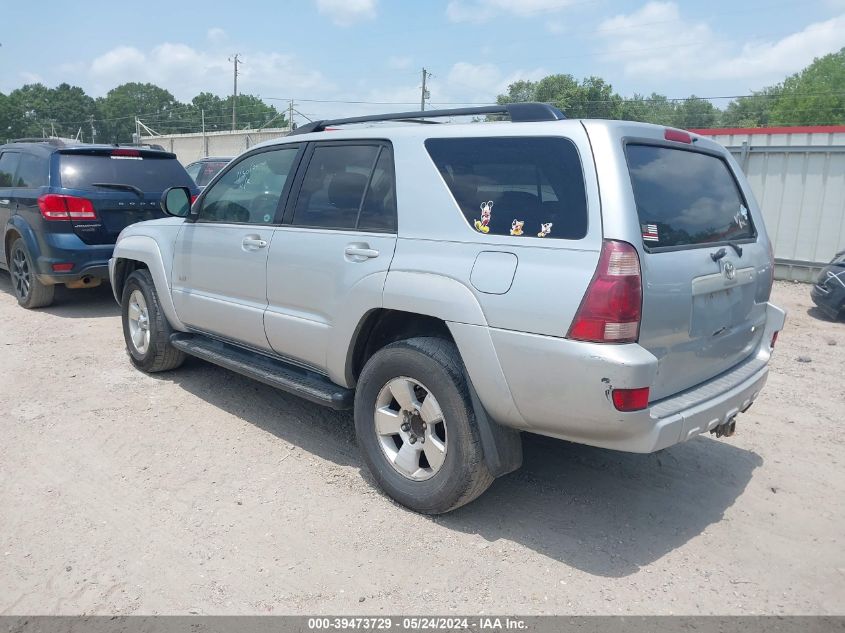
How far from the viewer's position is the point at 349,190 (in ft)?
13.1

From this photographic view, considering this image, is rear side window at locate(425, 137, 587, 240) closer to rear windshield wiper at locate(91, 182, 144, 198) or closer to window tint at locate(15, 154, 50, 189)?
rear windshield wiper at locate(91, 182, 144, 198)

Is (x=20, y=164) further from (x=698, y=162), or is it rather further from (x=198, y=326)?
(x=698, y=162)

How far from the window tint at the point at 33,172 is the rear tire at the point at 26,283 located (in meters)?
0.70

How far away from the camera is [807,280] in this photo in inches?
401

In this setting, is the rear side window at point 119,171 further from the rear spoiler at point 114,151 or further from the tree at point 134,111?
the tree at point 134,111

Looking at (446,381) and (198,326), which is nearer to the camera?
(446,381)

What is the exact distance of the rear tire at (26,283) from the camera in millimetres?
8008

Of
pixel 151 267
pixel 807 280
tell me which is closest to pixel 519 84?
pixel 807 280

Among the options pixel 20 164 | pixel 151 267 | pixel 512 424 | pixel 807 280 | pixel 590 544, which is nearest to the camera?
pixel 512 424

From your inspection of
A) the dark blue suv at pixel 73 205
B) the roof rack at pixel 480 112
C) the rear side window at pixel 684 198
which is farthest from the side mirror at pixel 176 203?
the rear side window at pixel 684 198

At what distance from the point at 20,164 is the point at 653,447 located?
27.4 feet

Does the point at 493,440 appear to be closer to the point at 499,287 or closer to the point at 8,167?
the point at 499,287

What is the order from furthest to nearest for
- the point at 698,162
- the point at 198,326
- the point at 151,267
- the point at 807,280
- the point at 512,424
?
the point at 807,280 < the point at 151,267 < the point at 198,326 < the point at 698,162 < the point at 512,424

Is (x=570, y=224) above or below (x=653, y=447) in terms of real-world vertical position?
above
